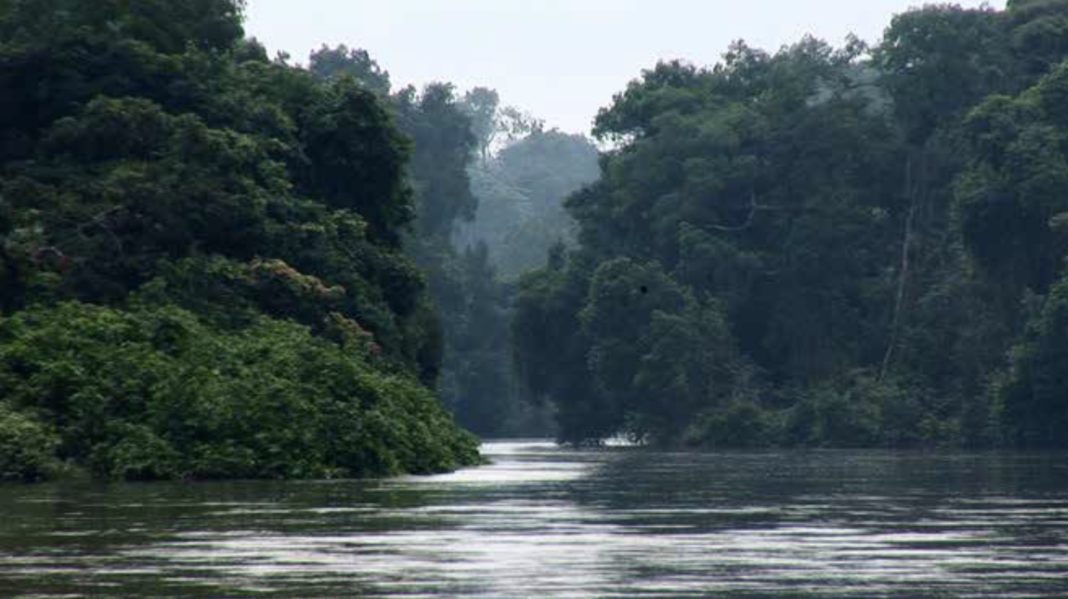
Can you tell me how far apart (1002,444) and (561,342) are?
34.0 meters

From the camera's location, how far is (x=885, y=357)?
127m

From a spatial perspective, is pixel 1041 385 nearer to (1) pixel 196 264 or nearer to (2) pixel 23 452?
(1) pixel 196 264

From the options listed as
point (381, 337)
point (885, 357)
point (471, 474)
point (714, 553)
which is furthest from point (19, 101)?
point (885, 357)

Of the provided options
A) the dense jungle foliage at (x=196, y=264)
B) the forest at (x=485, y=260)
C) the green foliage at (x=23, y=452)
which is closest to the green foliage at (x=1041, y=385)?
the forest at (x=485, y=260)

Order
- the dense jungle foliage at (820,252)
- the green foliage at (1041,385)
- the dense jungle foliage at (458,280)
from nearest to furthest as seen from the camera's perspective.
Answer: the green foliage at (1041,385) → the dense jungle foliage at (820,252) → the dense jungle foliage at (458,280)

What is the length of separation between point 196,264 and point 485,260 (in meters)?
108

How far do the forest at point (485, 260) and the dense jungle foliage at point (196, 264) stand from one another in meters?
0.10

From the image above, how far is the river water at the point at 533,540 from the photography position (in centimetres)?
2200

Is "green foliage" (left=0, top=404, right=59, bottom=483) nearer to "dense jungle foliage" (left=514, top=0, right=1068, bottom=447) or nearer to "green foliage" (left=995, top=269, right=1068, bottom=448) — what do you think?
"green foliage" (left=995, top=269, right=1068, bottom=448)

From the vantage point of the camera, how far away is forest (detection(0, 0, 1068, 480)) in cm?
5450

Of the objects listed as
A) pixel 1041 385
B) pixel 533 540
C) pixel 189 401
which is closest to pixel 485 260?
pixel 1041 385

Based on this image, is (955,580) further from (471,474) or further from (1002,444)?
(1002,444)

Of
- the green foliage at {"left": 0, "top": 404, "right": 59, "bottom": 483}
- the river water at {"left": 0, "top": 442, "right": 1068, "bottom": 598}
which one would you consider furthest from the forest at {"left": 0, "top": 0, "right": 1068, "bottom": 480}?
the river water at {"left": 0, "top": 442, "right": 1068, "bottom": 598}

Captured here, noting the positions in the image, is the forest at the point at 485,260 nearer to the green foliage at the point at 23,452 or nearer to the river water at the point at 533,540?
the green foliage at the point at 23,452
